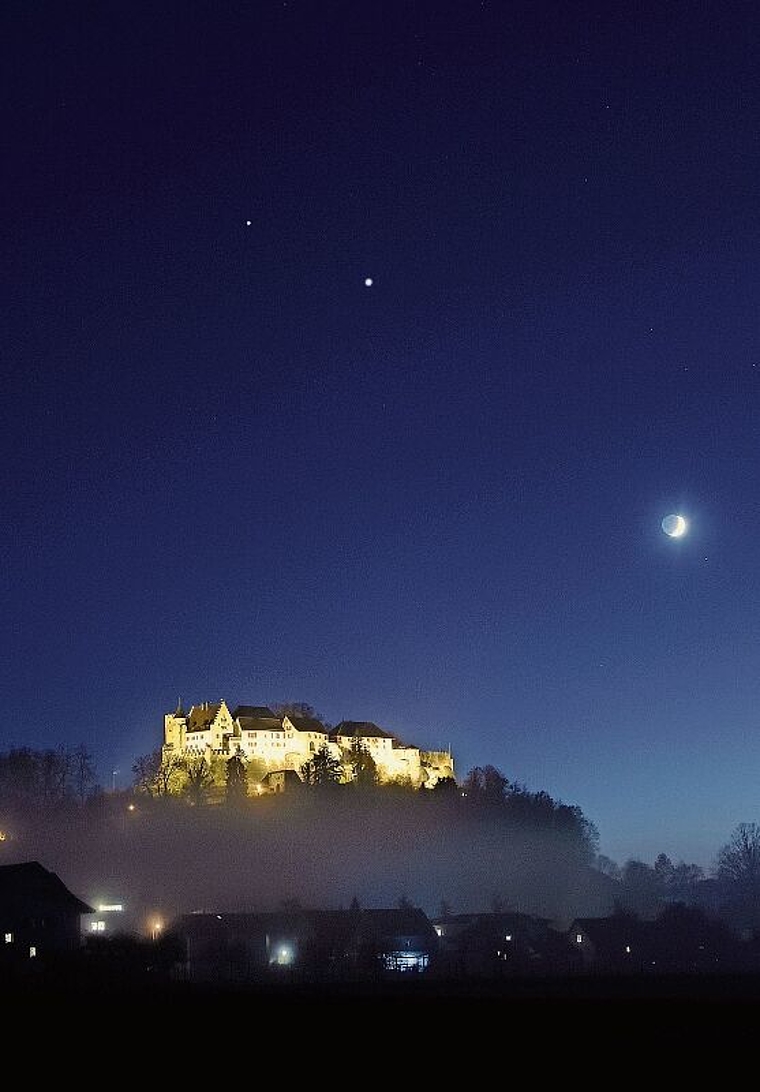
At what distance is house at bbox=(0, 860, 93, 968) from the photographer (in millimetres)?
69625

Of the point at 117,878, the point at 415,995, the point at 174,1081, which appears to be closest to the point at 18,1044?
the point at 174,1081

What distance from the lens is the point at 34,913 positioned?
70.9 metres

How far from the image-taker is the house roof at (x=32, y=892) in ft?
231

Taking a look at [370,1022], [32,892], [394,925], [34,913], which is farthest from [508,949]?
[370,1022]

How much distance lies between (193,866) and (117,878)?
1500 centimetres

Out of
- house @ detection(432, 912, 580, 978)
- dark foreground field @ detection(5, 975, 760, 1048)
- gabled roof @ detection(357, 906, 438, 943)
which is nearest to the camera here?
dark foreground field @ detection(5, 975, 760, 1048)

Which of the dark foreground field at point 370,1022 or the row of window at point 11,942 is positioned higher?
the row of window at point 11,942

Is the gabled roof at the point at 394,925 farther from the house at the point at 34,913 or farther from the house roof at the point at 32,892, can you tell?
the house roof at the point at 32,892

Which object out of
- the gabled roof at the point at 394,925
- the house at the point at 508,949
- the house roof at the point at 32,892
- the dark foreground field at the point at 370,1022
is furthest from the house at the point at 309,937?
the dark foreground field at the point at 370,1022

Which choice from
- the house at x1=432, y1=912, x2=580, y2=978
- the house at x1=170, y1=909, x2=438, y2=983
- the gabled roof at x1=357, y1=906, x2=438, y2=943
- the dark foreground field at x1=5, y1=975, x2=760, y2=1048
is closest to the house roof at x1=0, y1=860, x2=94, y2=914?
the house at x1=170, y1=909, x2=438, y2=983

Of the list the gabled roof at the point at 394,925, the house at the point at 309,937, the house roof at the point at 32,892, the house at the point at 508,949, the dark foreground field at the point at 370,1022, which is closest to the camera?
the dark foreground field at the point at 370,1022

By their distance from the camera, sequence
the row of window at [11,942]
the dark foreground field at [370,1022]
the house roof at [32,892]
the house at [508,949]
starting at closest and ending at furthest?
1. the dark foreground field at [370,1022]
2. the row of window at [11,942]
3. the house roof at [32,892]
4. the house at [508,949]

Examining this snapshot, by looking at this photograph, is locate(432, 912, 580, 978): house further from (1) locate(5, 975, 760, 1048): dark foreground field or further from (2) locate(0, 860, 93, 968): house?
(2) locate(0, 860, 93, 968): house

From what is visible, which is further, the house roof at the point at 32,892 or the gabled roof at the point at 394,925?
the gabled roof at the point at 394,925
